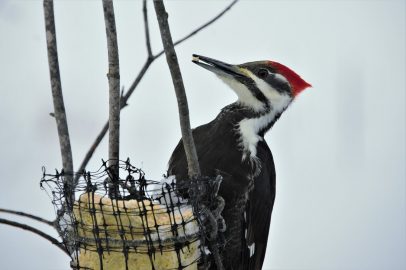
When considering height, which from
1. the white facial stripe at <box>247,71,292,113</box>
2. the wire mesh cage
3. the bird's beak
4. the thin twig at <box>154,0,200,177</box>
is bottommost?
the wire mesh cage

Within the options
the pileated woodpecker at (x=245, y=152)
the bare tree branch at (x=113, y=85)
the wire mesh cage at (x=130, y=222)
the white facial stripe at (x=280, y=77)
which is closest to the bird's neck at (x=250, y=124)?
the pileated woodpecker at (x=245, y=152)

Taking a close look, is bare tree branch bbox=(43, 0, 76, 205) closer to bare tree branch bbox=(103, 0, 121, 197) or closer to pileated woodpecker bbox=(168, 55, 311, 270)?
bare tree branch bbox=(103, 0, 121, 197)

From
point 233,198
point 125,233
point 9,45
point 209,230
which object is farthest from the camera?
point 9,45

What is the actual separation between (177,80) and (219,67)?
1.13 meters

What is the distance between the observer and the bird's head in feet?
10.7

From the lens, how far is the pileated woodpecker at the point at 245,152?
9.79ft

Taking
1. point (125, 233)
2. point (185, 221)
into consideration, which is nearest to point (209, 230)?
point (185, 221)

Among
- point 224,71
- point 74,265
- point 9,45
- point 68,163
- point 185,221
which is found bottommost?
point 74,265

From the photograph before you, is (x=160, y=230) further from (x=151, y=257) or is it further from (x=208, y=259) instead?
(x=208, y=259)

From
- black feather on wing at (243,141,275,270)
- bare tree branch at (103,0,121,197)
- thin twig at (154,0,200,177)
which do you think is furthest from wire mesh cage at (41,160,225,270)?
black feather on wing at (243,141,275,270)

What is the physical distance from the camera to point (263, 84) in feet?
10.9

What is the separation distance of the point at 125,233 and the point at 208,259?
42 centimetres

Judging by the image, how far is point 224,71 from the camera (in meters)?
3.19

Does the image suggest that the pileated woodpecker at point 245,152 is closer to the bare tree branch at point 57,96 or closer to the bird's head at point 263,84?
the bird's head at point 263,84
